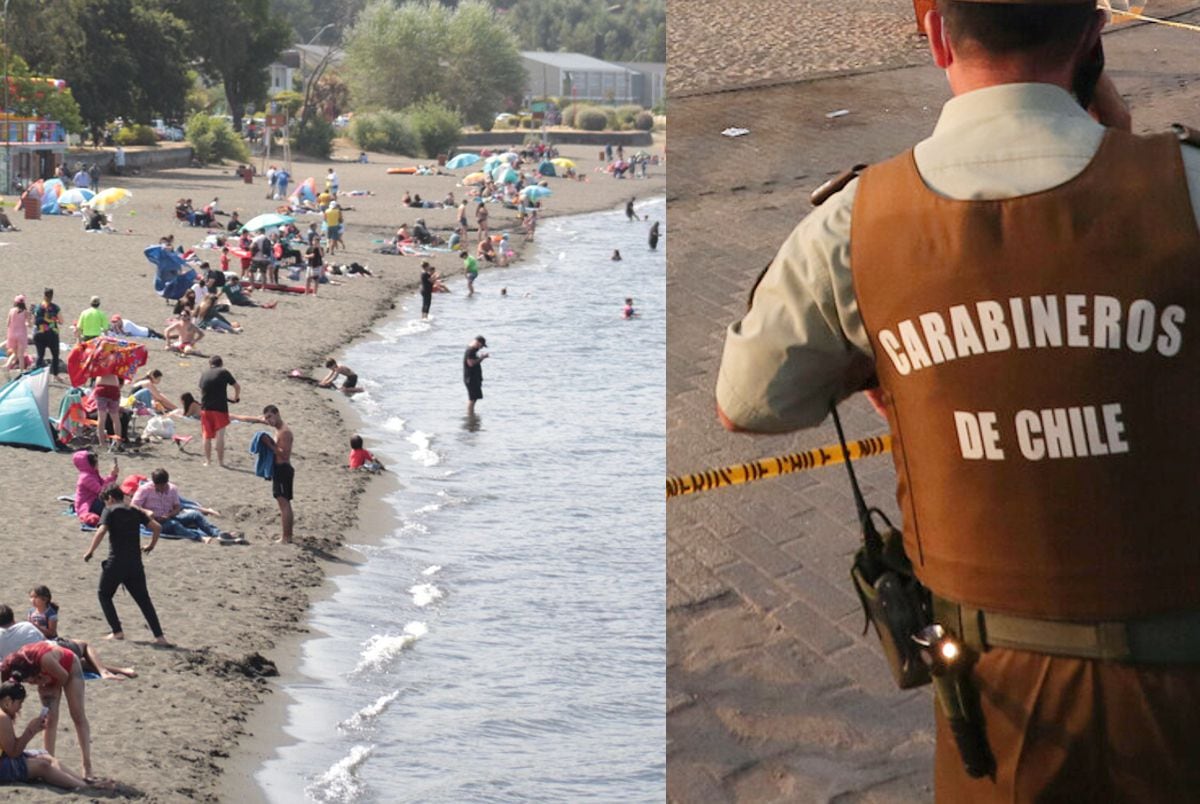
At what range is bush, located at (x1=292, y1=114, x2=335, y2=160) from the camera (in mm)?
74562

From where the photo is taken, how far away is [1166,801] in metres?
1.89

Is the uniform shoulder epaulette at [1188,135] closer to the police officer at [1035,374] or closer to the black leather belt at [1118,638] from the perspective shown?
the police officer at [1035,374]

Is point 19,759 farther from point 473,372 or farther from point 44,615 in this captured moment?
point 473,372

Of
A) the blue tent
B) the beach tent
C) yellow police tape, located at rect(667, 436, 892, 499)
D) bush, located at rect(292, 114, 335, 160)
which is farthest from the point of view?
bush, located at rect(292, 114, 335, 160)

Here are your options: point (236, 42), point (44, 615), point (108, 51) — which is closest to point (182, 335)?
point (44, 615)

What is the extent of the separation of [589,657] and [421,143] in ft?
228

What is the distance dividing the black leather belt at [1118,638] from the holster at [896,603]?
184 mm

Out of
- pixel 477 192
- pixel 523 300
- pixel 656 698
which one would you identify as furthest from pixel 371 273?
pixel 656 698

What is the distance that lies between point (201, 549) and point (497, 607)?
2.90 metres

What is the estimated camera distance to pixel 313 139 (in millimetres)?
74875

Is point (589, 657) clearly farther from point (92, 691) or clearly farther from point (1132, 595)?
point (1132, 595)

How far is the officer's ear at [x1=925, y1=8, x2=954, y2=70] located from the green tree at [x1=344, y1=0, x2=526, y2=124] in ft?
303

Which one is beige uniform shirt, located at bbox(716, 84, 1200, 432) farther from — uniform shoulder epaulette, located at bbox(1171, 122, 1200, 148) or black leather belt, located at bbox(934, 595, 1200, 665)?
black leather belt, located at bbox(934, 595, 1200, 665)

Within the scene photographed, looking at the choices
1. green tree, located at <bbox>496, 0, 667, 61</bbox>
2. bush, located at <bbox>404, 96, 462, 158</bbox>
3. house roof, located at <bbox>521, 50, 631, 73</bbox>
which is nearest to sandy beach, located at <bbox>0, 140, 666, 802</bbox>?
bush, located at <bbox>404, 96, 462, 158</bbox>
